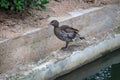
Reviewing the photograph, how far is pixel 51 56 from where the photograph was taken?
291 inches

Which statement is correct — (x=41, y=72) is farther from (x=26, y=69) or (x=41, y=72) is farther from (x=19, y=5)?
(x=19, y=5)

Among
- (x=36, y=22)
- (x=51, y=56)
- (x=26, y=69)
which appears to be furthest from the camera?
(x=36, y=22)

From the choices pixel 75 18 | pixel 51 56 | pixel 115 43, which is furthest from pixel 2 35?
pixel 115 43

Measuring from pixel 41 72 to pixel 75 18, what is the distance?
1868 mm

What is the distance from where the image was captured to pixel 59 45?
26.8ft

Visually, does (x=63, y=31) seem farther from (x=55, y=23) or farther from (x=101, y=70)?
(x=101, y=70)

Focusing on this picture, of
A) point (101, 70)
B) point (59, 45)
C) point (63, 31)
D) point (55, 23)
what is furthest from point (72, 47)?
point (101, 70)

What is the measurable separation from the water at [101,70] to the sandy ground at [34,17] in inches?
48.5

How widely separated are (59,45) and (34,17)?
32.2 inches

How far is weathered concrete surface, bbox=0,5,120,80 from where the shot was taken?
712cm

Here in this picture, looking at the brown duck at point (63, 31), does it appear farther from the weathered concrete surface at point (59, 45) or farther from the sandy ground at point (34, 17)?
the sandy ground at point (34, 17)

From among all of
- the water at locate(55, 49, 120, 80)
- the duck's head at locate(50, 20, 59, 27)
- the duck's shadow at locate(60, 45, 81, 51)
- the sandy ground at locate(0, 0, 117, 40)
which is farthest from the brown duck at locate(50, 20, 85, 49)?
the water at locate(55, 49, 120, 80)

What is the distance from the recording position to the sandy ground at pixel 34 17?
7.62 metres

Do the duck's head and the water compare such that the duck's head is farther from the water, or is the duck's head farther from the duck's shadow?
the water
